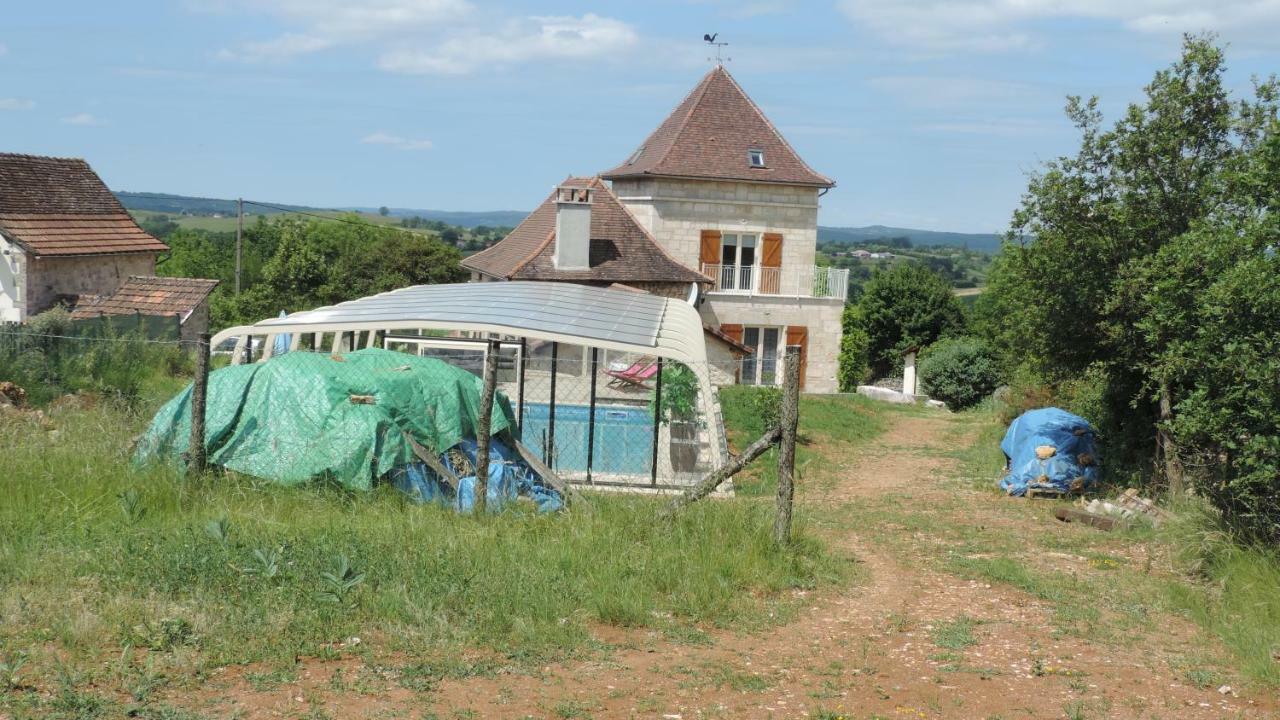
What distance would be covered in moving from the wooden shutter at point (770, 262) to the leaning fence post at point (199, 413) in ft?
83.8

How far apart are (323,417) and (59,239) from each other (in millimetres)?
22627

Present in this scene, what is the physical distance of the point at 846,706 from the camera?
A: 239 inches

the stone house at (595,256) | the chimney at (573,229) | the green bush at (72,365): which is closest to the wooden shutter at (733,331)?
the stone house at (595,256)

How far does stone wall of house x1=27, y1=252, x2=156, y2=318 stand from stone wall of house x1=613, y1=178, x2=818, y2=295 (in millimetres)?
13518

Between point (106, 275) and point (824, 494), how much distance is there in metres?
23.2

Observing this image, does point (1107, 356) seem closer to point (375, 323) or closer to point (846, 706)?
point (375, 323)

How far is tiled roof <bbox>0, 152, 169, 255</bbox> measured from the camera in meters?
28.5

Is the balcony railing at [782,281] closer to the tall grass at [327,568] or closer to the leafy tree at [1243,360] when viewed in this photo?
the leafy tree at [1243,360]

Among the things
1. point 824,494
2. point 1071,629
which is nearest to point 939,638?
point 1071,629

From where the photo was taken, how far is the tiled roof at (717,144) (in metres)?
32.9

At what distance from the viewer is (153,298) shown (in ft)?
89.7

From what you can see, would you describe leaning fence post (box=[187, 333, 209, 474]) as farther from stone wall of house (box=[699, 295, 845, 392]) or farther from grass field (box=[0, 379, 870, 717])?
stone wall of house (box=[699, 295, 845, 392])

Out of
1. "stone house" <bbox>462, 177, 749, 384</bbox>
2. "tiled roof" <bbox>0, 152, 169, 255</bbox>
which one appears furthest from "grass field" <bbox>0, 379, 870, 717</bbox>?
"tiled roof" <bbox>0, 152, 169, 255</bbox>

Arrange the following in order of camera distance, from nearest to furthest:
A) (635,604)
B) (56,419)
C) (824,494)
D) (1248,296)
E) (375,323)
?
1. (635,604)
2. (1248,296)
3. (56,419)
4. (375,323)
5. (824,494)
